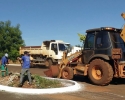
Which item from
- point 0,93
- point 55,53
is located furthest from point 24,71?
point 55,53

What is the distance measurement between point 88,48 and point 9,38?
83.7ft

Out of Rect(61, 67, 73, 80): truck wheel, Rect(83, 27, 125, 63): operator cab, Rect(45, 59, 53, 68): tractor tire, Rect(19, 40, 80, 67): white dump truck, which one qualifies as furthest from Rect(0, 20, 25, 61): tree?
Rect(83, 27, 125, 63): operator cab

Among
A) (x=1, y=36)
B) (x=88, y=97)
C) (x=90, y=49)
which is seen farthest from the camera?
(x=1, y=36)

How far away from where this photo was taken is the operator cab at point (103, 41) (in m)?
11.4

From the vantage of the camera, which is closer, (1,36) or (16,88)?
(16,88)

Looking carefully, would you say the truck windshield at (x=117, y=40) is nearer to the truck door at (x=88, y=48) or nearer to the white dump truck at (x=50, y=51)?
the truck door at (x=88, y=48)

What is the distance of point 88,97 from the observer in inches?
331

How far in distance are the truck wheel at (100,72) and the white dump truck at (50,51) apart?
11.1 metres

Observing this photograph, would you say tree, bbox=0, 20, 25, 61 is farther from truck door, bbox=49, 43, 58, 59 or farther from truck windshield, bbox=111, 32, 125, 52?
truck windshield, bbox=111, 32, 125, 52

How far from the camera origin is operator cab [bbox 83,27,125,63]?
11.4 meters

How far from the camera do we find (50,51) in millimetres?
23531

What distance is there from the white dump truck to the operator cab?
10.4m

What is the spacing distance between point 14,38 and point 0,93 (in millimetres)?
28208

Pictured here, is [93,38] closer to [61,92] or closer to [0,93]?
[61,92]
